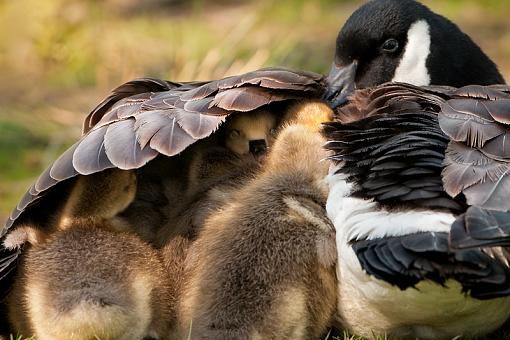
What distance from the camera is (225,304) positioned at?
13.0 feet

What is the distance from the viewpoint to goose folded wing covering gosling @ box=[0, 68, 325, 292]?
4195mm

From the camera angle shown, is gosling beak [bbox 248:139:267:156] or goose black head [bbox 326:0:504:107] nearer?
gosling beak [bbox 248:139:267:156]

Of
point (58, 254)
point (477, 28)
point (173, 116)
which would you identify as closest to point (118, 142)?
point (173, 116)

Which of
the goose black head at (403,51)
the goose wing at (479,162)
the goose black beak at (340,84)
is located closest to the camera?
the goose wing at (479,162)

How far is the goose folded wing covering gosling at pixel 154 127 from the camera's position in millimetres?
4195

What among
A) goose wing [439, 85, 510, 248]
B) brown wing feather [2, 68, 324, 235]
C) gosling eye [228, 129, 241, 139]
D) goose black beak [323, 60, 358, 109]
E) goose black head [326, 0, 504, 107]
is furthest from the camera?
goose black head [326, 0, 504, 107]

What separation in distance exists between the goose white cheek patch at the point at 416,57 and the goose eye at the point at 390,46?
0.07 m

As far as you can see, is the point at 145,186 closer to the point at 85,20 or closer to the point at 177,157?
the point at 177,157

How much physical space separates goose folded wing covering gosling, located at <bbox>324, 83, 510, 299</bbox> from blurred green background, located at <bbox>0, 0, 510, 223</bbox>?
388cm

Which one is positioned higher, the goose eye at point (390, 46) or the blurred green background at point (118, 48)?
the goose eye at point (390, 46)

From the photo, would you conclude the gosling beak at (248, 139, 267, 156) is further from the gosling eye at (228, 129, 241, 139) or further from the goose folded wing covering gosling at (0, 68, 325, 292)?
the goose folded wing covering gosling at (0, 68, 325, 292)

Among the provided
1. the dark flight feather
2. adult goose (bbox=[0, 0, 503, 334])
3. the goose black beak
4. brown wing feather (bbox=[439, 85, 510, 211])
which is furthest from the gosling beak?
the dark flight feather

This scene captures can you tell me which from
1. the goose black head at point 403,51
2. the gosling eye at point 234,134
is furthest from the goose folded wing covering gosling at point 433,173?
the goose black head at point 403,51

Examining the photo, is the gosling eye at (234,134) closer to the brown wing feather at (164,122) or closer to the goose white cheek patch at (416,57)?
the brown wing feather at (164,122)
